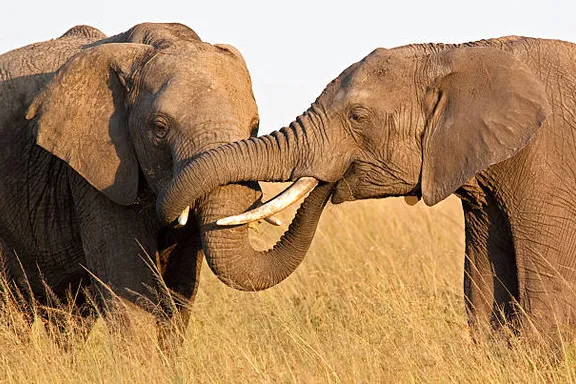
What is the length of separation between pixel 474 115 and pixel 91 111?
97.8 inches

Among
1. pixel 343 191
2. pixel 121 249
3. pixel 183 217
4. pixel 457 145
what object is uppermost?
pixel 457 145

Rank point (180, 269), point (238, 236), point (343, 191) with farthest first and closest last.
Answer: point (180, 269)
point (238, 236)
point (343, 191)

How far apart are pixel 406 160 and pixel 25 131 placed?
2800mm

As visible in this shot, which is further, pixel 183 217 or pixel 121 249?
pixel 121 249

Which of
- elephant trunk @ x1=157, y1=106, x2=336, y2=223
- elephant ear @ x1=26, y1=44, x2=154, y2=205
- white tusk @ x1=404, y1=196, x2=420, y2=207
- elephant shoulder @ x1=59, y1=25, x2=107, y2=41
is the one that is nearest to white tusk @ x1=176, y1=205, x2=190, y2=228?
elephant trunk @ x1=157, y1=106, x2=336, y2=223

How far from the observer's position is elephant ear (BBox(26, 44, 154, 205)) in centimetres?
934

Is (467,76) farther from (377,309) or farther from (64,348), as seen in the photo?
(64,348)

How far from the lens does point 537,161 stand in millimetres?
8453

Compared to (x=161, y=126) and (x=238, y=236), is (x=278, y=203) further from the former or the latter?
(x=161, y=126)

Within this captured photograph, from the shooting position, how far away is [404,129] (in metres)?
8.52

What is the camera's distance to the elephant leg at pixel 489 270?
886 centimetres

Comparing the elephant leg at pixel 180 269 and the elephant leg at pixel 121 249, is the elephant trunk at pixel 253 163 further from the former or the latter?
the elephant leg at pixel 180 269

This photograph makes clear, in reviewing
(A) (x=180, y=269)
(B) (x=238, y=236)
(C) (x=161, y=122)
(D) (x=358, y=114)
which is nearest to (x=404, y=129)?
(D) (x=358, y=114)

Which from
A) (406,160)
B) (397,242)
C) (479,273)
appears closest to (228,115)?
(406,160)
